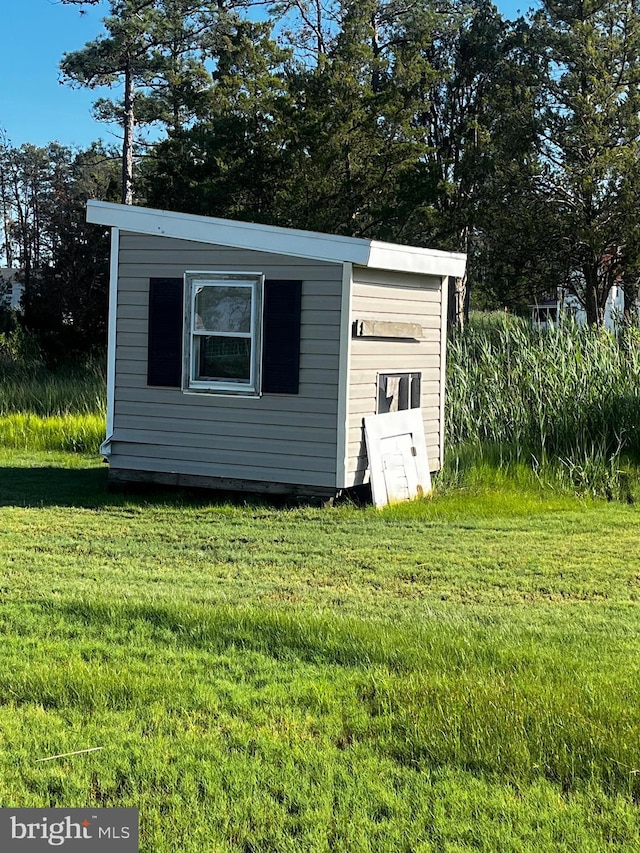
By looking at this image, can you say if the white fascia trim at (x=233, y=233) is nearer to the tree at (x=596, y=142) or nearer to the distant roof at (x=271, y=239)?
the distant roof at (x=271, y=239)

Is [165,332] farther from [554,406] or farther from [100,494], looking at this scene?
[554,406]

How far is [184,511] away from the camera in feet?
28.0

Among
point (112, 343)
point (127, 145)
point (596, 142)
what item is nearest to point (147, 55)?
point (127, 145)

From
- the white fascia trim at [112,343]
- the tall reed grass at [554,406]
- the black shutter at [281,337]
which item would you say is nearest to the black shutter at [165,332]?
the white fascia trim at [112,343]

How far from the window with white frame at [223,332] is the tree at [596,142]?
13.8 m

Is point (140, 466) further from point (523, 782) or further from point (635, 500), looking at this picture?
point (523, 782)

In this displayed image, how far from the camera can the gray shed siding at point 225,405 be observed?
8.65 metres

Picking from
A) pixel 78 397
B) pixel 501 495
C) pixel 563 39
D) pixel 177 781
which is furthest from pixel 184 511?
pixel 563 39

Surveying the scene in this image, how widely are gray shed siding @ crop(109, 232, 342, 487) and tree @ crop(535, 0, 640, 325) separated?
1383cm

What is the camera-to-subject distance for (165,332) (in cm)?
924

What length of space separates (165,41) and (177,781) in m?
24.8

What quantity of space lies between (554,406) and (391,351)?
2.41 meters

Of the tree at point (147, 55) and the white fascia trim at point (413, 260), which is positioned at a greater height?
the tree at point (147, 55)

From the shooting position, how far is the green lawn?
3129mm
